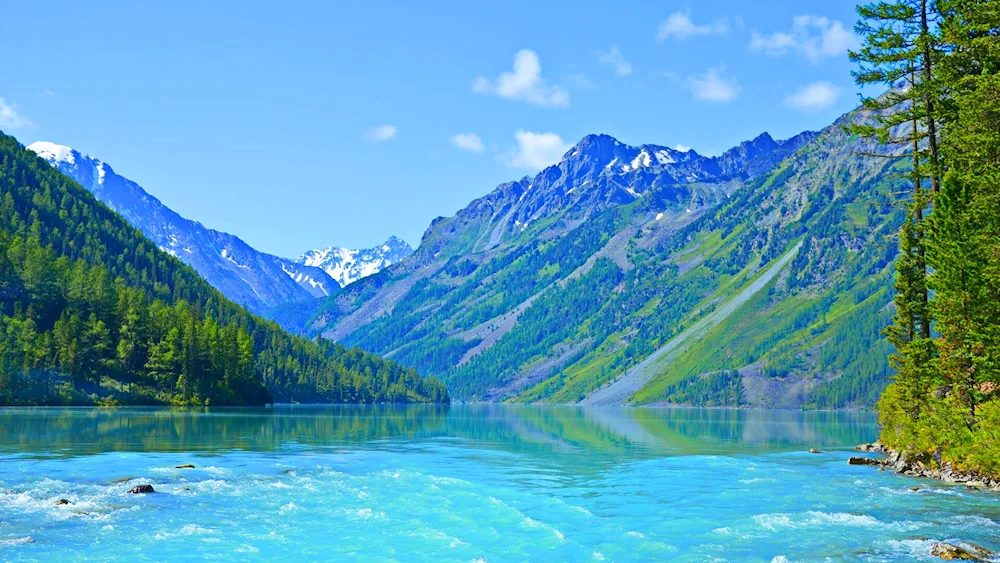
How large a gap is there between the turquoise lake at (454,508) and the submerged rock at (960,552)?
22.8 inches

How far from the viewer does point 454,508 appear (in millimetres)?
42469

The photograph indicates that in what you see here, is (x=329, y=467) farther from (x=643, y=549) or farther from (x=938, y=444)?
(x=938, y=444)

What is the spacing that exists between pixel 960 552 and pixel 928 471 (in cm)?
3057

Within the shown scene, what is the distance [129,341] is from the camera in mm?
186125

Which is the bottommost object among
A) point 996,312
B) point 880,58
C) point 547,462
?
point 547,462

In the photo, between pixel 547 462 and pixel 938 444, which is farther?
pixel 547 462

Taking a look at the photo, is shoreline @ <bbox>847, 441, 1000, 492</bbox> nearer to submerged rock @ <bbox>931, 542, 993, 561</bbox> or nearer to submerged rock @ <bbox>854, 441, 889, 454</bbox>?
submerged rock @ <bbox>854, 441, 889, 454</bbox>

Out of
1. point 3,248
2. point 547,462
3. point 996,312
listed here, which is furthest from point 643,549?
point 3,248

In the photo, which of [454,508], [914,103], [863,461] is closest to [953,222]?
[914,103]

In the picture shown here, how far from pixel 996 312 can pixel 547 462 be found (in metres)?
37.9

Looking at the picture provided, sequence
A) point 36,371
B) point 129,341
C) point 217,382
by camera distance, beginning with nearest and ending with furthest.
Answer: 1. point 36,371
2. point 129,341
3. point 217,382

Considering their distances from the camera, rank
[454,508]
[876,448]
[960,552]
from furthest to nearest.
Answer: [876,448]
[454,508]
[960,552]

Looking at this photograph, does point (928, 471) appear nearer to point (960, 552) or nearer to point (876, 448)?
point (960, 552)

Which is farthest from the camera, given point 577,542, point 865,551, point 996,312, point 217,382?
point 217,382
